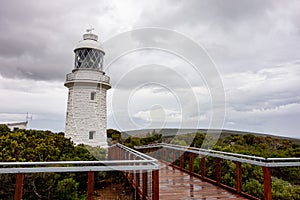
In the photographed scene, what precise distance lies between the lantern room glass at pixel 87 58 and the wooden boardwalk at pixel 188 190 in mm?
7467

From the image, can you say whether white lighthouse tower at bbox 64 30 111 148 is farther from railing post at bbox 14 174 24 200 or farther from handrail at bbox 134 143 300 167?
railing post at bbox 14 174 24 200

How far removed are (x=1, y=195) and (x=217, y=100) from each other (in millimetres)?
6179

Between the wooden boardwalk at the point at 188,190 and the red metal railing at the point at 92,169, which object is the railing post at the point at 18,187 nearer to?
the red metal railing at the point at 92,169

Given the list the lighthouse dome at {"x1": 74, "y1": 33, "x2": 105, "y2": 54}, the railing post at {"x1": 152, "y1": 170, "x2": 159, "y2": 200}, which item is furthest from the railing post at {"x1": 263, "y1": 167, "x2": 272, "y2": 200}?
the lighthouse dome at {"x1": 74, "y1": 33, "x2": 105, "y2": 54}

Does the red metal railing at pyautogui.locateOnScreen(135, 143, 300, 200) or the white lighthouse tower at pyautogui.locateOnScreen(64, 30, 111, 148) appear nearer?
the red metal railing at pyautogui.locateOnScreen(135, 143, 300, 200)

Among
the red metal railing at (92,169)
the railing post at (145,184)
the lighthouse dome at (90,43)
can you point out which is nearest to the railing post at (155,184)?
the red metal railing at (92,169)

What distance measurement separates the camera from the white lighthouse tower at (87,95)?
35.4 feet

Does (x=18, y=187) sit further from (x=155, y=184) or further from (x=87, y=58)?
(x=87, y=58)

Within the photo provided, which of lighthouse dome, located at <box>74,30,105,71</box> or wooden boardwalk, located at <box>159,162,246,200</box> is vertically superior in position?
lighthouse dome, located at <box>74,30,105,71</box>

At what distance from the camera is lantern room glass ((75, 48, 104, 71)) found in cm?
1081

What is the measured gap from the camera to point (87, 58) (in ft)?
35.7

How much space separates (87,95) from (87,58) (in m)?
1.89

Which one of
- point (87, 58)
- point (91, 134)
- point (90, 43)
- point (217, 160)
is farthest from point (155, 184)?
point (90, 43)

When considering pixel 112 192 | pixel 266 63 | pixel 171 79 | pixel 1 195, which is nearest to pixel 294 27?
pixel 266 63
